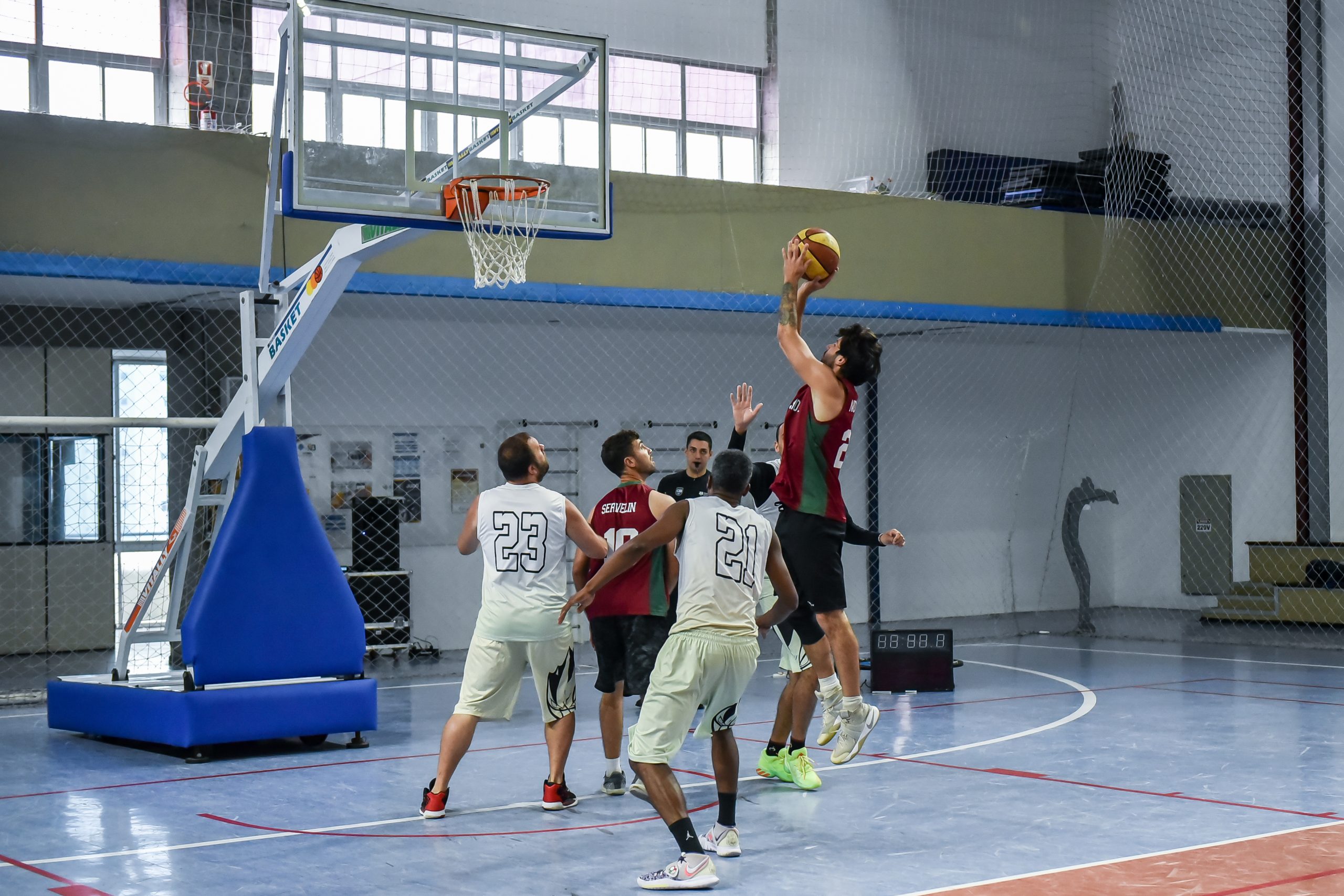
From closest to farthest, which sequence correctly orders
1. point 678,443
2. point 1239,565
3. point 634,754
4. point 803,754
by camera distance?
point 634,754 < point 803,754 < point 678,443 < point 1239,565

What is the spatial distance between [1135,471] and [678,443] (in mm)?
7287

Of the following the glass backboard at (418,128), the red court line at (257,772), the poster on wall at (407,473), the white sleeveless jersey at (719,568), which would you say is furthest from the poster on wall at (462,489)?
the white sleeveless jersey at (719,568)

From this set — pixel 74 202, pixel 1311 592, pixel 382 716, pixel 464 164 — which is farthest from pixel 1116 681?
Answer: pixel 74 202

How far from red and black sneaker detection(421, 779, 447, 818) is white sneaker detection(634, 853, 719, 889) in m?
1.81

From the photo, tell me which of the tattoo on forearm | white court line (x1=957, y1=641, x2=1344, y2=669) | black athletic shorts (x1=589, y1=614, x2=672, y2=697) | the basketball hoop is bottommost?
white court line (x1=957, y1=641, x2=1344, y2=669)

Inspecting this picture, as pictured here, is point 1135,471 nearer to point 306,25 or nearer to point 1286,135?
point 1286,135

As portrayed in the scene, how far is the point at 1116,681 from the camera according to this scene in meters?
12.6

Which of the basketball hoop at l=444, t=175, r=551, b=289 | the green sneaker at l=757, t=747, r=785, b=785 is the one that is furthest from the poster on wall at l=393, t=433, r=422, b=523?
the green sneaker at l=757, t=747, r=785, b=785

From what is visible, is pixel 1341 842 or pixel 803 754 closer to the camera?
pixel 1341 842

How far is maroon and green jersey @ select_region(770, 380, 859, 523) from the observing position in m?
6.91

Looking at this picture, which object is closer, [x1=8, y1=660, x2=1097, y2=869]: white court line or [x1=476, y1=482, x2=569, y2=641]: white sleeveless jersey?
[x1=8, y1=660, x2=1097, y2=869]: white court line

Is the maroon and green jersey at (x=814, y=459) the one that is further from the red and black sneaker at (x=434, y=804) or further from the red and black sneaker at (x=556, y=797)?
the red and black sneaker at (x=434, y=804)

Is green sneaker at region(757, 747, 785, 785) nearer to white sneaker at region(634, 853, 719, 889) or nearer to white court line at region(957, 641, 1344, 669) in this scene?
white sneaker at region(634, 853, 719, 889)

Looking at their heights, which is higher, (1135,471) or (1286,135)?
(1286,135)
